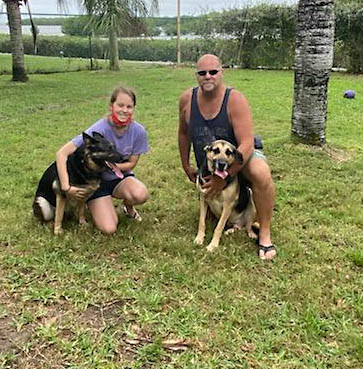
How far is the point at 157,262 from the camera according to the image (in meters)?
3.25

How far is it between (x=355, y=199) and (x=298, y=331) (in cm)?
225

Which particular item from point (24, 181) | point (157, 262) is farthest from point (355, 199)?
point (24, 181)

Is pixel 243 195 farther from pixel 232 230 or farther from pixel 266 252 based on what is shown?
pixel 266 252

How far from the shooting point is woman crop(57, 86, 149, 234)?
353 cm

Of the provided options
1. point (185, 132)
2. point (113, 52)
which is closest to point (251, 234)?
point (185, 132)

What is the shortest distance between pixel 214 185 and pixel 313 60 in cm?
273

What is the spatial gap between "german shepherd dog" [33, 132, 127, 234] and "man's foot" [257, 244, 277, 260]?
1198 millimetres

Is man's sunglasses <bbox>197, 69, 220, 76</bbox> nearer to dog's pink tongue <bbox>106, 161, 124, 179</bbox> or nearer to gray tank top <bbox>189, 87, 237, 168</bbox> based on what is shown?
gray tank top <bbox>189, 87, 237, 168</bbox>

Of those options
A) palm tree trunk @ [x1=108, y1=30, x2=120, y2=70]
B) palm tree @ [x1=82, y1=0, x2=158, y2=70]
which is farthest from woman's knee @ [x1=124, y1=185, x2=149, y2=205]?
palm tree trunk @ [x1=108, y1=30, x2=120, y2=70]

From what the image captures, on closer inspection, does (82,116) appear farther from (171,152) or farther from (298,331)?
(298,331)

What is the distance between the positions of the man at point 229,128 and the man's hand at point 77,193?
2.98 feet

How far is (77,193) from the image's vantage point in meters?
3.52

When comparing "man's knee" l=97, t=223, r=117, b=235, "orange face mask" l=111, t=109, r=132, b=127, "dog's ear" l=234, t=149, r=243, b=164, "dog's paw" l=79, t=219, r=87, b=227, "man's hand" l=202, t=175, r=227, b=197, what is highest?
"orange face mask" l=111, t=109, r=132, b=127

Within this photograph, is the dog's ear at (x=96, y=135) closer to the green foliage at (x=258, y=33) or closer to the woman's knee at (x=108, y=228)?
the woman's knee at (x=108, y=228)
